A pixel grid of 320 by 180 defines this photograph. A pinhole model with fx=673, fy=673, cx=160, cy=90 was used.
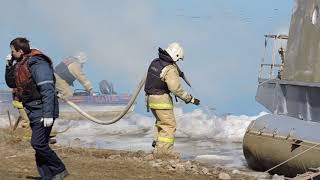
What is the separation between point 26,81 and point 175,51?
152 inches

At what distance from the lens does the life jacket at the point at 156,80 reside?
1074cm

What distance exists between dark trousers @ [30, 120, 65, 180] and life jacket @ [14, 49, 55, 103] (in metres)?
0.29

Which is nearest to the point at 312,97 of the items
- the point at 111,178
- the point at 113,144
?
the point at 111,178

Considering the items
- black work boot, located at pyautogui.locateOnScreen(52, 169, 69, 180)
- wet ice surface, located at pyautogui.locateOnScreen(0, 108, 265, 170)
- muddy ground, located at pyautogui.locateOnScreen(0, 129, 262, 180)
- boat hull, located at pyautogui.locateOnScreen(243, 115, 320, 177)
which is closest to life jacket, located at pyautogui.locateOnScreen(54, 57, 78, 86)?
wet ice surface, located at pyautogui.locateOnScreen(0, 108, 265, 170)

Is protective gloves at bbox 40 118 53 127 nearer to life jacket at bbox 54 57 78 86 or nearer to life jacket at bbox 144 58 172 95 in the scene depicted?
life jacket at bbox 144 58 172 95

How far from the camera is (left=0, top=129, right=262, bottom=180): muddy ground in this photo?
898 centimetres

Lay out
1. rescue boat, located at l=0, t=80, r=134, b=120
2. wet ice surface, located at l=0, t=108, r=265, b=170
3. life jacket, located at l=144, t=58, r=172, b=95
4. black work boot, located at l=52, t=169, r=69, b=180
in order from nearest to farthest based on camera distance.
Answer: black work boot, located at l=52, t=169, r=69, b=180
life jacket, located at l=144, t=58, r=172, b=95
wet ice surface, located at l=0, t=108, r=265, b=170
rescue boat, located at l=0, t=80, r=134, b=120

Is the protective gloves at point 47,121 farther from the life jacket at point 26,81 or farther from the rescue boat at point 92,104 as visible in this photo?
the rescue boat at point 92,104

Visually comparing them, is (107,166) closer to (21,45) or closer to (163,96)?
(163,96)

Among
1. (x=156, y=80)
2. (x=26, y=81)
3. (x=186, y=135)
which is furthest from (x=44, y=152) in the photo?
(x=186, y=135)

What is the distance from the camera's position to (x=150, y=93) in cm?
1085

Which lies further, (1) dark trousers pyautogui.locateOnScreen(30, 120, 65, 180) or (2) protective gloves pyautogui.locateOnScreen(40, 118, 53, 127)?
(1) dark trousers pyautogui.locateOnScreen(30, 120, 65, 180)

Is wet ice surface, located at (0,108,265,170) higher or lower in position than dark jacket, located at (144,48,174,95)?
lower

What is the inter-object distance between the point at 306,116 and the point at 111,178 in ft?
13.7
